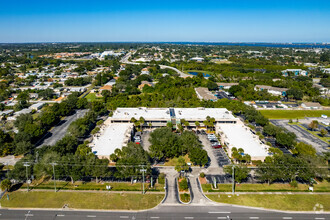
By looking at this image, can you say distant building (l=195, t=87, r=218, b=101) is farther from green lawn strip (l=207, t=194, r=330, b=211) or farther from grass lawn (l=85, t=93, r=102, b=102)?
green lawn strip (l=207, t=194, r=330, b=211)

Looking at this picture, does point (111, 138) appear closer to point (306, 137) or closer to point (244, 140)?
point (244, 140)

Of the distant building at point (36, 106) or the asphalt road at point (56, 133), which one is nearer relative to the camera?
the asphalt road at point (56, 133)

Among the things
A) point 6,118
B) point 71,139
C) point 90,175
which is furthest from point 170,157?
point 6,118

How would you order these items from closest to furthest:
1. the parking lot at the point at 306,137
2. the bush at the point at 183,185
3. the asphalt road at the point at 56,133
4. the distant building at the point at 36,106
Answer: the bush at the point at 183,185 → the parking lot at the point at 306,137 → the asphalt road at the point at 56,133 → the distant building at the point at 36,106

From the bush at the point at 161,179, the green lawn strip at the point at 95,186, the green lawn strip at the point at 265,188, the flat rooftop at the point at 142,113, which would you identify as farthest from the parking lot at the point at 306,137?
the green lawn strip at the point at 95,186

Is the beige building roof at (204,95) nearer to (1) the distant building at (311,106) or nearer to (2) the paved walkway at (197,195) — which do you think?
(1) the distant building at (311,106)

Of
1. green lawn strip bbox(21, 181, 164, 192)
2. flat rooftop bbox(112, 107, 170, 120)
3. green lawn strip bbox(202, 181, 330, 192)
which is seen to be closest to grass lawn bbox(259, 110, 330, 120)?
flat rooftop bbox(112, 107, 170, 120)

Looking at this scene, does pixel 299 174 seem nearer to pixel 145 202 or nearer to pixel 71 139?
pixel 145 202
